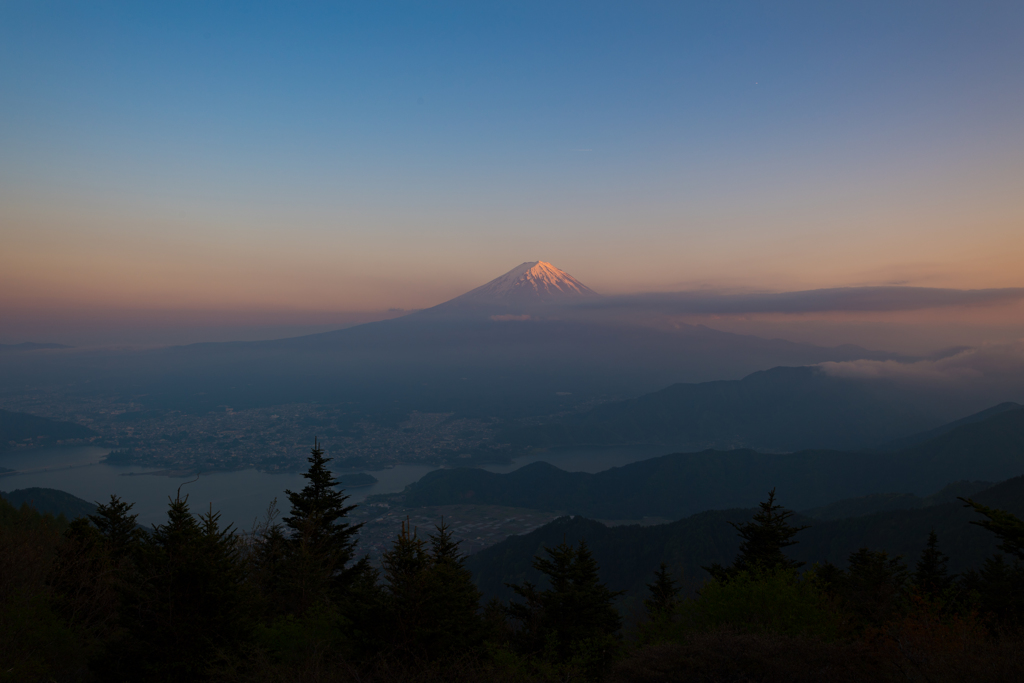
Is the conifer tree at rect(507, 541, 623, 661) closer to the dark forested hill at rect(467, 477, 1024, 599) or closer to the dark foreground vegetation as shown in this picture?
the dark foreground vegetation

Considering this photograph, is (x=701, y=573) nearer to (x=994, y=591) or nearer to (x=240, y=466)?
(x=994, y=591)

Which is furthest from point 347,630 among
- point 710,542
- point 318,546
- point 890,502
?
point 890,502

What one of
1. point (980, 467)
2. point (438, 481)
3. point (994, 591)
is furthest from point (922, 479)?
point (994, 591)

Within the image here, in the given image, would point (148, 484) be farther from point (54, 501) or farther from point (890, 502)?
point (890, 502)

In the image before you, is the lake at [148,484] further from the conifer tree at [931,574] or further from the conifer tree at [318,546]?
the conifer tree at [931,574]

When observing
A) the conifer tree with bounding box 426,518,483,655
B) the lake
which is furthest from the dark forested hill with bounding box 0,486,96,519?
the conifer tree with bounding box 426,518,483,655
